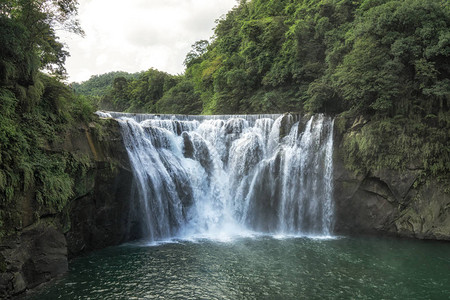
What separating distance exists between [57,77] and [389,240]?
54.4ft

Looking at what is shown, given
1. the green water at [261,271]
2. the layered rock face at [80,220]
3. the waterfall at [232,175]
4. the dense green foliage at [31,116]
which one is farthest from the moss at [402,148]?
the dense green foliage at [31,116]

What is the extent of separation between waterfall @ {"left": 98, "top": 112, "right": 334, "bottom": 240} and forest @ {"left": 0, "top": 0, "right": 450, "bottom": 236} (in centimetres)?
219

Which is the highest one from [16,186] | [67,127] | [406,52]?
[406,52]

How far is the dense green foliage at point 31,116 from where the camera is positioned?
8.82 meters

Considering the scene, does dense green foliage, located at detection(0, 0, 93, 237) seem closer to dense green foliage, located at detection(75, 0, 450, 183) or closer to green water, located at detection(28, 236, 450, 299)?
green water, located at detection(28, 236, 450, 299)

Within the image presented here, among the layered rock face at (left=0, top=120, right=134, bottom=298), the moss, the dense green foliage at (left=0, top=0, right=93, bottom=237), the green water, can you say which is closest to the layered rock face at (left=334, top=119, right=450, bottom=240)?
the moss

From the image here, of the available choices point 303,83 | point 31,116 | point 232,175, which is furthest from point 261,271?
point 303,83

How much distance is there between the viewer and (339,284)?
31.9 ft

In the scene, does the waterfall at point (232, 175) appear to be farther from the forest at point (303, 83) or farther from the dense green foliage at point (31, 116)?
the dense green foliage at point (31, 116)

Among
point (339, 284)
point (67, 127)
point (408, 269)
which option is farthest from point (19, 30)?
point (408, 269)

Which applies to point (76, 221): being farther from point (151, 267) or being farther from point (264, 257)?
point (264, 257)

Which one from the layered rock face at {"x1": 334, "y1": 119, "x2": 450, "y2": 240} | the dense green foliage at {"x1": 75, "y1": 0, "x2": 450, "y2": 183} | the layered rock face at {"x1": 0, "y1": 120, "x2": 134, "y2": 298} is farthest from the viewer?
the dense green foliage at {"x1": 75, "y1": 0, "x2": 450, "y2": 183}

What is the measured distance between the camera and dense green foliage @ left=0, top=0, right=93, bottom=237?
8820 millimetres

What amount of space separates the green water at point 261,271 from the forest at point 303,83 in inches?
116
